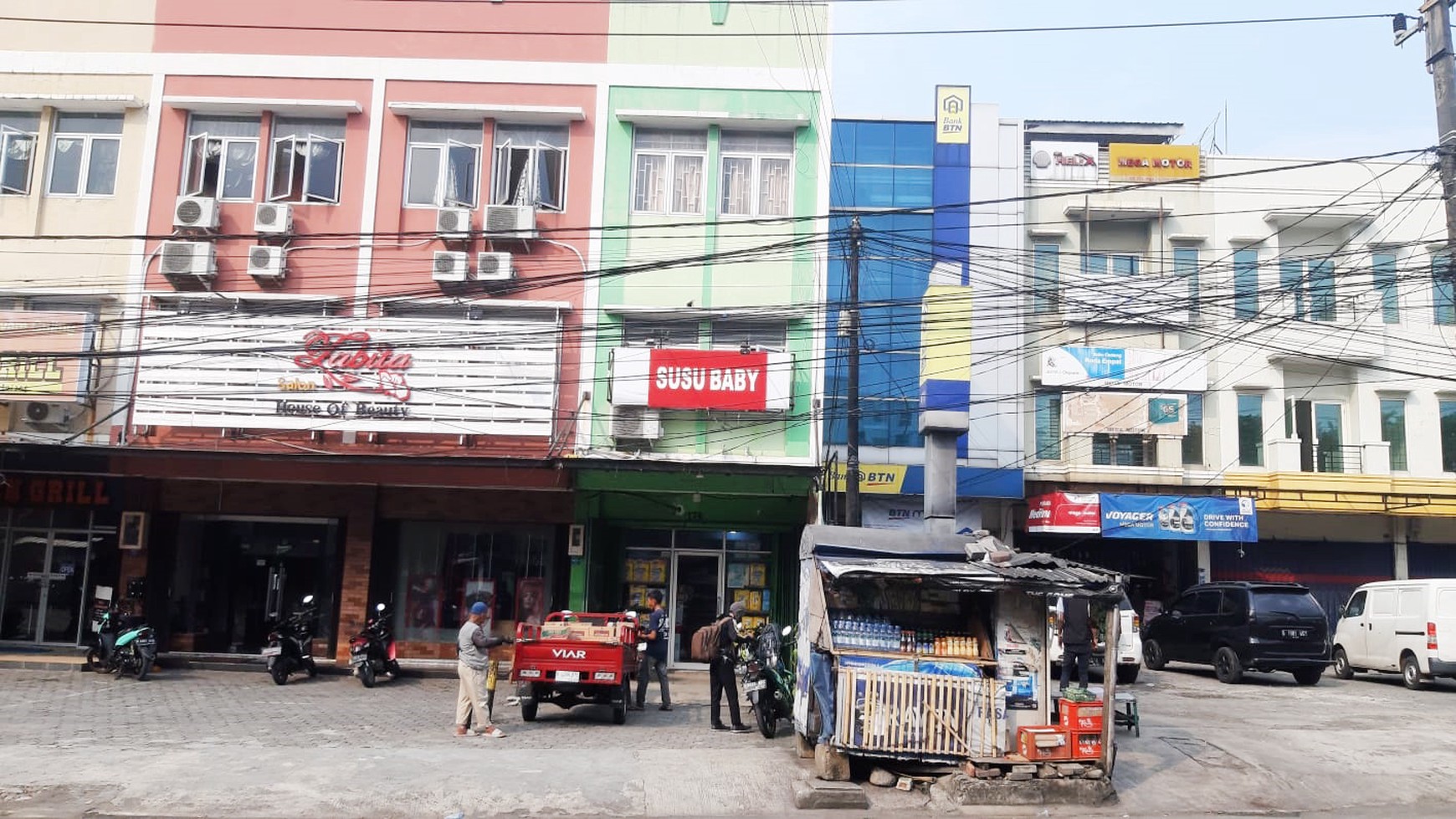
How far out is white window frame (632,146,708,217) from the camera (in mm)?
19297

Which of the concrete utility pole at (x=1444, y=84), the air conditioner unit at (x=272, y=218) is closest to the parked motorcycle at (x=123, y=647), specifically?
the air conditioner unit at (x=272, y=218)

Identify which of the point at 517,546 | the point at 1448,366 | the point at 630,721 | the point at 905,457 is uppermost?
the point at 1448,366

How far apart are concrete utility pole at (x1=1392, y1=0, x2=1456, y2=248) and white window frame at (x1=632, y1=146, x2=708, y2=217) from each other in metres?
11.0

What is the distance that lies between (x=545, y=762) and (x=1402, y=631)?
15.8m

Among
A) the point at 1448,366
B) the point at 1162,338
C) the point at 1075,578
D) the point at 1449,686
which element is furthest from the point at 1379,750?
the point at 1448,366

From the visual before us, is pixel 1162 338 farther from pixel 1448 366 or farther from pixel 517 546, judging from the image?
pixel 517 546

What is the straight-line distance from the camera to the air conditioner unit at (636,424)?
18.5 metres

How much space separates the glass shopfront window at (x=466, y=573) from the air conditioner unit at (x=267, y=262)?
515cm

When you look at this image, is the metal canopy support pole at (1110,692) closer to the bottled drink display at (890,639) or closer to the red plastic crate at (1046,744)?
the red plastic crate at (1046,744)

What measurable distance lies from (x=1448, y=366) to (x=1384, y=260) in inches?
116

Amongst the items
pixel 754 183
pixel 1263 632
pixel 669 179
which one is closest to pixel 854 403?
pixel 754 183

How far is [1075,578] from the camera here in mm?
10359

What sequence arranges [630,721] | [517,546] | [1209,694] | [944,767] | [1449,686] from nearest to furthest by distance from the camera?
[944,767]
[630,721]
[1209,694]
[1449,686]
[517,546]

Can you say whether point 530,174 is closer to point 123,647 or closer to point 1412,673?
point 123,647
